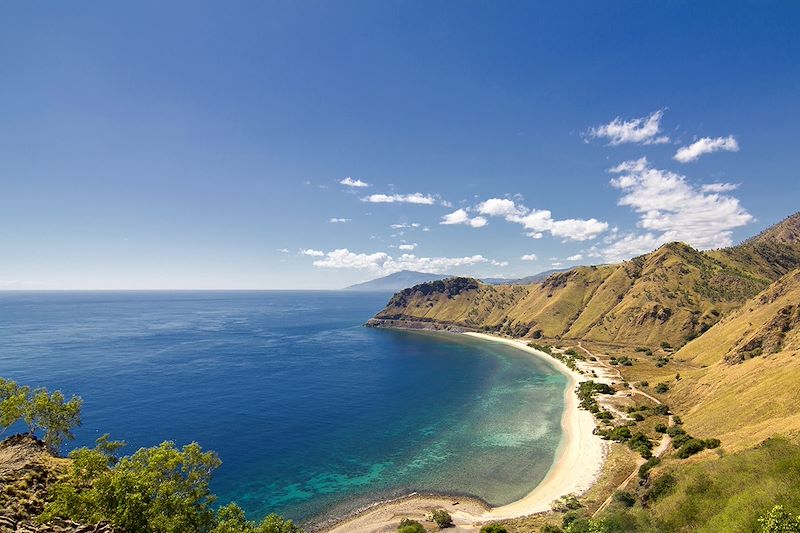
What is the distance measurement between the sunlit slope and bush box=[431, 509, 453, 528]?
44.5 metres

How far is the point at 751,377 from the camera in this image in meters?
82.4

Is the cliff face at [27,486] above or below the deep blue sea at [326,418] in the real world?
above

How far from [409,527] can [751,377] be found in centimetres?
8041

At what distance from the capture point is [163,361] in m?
178

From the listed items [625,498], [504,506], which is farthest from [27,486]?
[625,498]

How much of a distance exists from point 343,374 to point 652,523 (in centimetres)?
13102

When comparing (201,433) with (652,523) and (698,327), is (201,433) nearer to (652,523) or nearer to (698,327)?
(652,523)

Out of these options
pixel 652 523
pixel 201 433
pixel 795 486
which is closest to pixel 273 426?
pixel 201 433

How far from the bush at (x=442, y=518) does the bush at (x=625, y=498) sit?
24.7 meters

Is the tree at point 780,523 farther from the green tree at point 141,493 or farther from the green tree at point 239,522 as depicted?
Answer: the green tree at point 141,493

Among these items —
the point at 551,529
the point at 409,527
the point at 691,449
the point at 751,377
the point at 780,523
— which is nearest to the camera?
the point at 780,523

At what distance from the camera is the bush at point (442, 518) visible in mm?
58156

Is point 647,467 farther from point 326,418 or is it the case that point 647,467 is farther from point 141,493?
point 326,418

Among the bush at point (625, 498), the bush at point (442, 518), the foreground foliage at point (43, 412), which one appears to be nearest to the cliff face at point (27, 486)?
the foreground foliage at point (43, 412)
